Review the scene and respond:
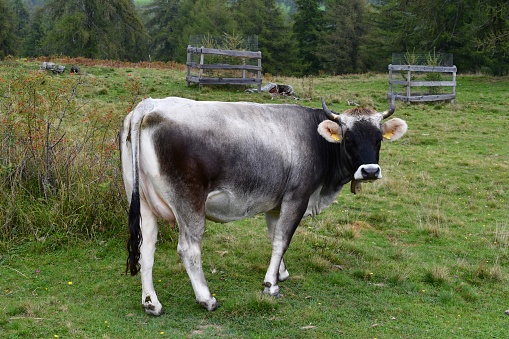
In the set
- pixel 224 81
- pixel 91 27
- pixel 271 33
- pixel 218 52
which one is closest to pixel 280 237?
pixel 224 81

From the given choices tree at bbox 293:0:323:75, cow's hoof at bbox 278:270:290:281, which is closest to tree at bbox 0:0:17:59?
tree at bbox 293:0:323:75

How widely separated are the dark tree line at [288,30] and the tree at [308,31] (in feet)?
0.33

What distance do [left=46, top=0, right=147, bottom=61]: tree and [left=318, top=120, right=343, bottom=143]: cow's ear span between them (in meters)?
42.3

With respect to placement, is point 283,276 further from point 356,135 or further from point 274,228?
point 356,135

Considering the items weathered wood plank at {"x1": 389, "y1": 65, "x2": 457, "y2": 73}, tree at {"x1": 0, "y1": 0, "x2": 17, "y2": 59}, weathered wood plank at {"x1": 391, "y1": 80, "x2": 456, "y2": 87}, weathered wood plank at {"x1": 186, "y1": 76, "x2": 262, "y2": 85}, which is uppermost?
tree at {"x1": 0, "y1": 0, "x2": 17, "y2": 59}

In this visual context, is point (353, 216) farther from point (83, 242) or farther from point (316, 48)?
point (316, 48)

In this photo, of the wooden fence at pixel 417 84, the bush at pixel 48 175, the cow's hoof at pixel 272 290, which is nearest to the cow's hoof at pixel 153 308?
the cow's hoof at pixel 272 290

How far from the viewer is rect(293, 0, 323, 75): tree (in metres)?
56.5

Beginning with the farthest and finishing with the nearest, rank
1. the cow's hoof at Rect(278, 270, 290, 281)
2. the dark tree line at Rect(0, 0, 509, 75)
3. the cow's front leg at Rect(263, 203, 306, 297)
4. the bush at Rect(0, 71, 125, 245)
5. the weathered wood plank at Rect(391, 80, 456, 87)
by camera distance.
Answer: the dark tree line at Rect(0, 0, 509, 75) → the weathered wood plank at Rect(391, 80, 456, 87) → the bush at Rect(0, 71, 125, 245) → the cow's hoof at Rect(278, 270, 290, 281) → the cow's front leg at Rect(263, 203, 306, 297)

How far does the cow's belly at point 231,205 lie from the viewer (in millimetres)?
5742

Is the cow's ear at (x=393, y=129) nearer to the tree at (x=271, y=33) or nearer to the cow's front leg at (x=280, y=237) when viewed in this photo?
the cow's front leg at (x=280, y=237)

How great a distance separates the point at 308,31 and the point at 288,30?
2135mm

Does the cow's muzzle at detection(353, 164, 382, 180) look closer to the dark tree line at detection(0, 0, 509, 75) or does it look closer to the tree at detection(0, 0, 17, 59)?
the dark tree line at detection(0, 0, 509, 75)

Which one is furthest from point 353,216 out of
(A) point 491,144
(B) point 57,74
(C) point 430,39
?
(C) point 430,39
